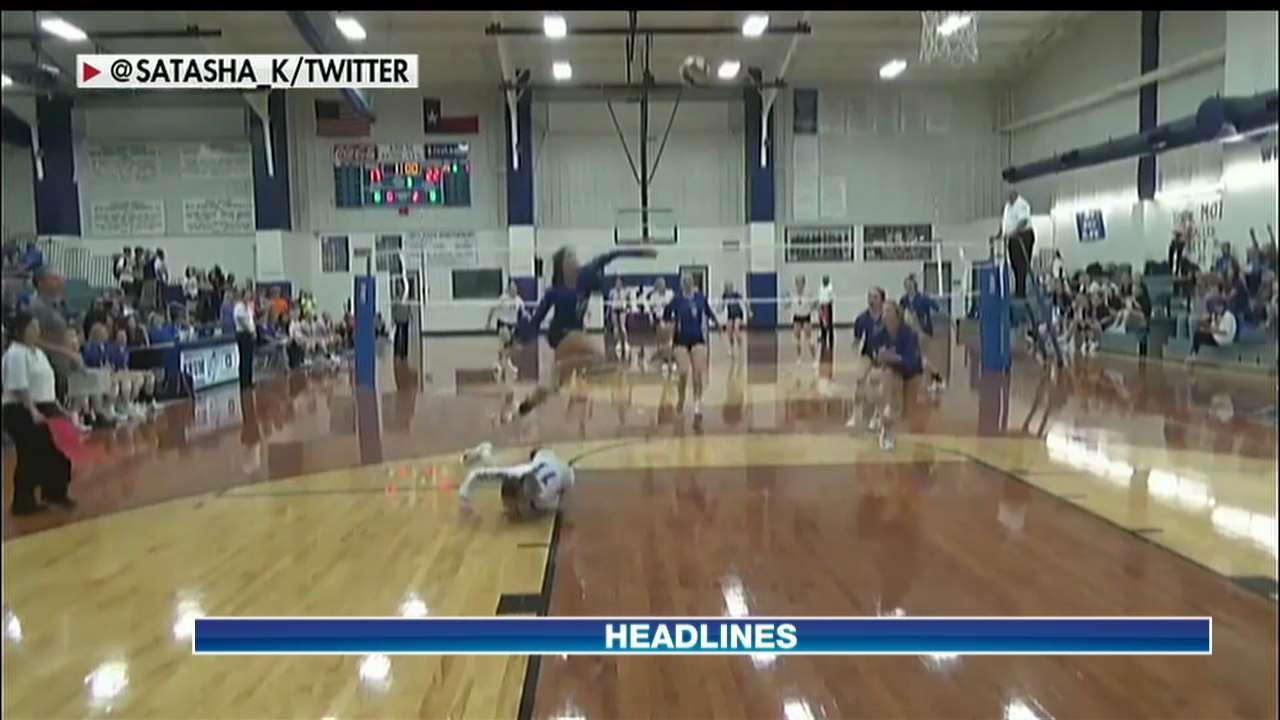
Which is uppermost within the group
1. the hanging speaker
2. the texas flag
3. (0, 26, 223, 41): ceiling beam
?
the hanging speaker

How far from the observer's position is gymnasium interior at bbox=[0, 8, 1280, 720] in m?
1.95

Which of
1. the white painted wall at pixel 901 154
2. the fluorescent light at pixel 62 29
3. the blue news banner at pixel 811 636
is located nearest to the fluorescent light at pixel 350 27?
the fluorescent light at pixel 62 29

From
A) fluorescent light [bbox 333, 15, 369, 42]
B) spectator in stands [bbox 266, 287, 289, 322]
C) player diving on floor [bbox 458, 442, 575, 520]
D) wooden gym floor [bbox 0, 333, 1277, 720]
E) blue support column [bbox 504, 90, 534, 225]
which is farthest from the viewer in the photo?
player diving on floor [bbox 458, 442, 575, 520]

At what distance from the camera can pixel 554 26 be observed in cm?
203

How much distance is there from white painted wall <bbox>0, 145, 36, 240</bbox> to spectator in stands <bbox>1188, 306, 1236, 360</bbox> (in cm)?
246

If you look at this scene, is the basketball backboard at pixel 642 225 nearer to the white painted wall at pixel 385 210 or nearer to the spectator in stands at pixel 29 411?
the white painted wall at pixel 385 210

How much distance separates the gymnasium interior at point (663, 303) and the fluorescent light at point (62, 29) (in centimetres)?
1

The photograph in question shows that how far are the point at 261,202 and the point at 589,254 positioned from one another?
1.32m

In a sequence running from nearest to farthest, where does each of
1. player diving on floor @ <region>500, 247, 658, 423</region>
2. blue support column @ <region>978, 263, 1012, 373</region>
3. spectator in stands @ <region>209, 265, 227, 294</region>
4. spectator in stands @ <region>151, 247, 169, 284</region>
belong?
blue support column @ <region>978, 263, 1012, 373</region>
spectator in stands @ <region>151, 247, 169, 284</region>
spectator in stands @ <region>209, 265, 227, 294</region>
player diving on floor @ <region>500, 247, 658, 423</region>

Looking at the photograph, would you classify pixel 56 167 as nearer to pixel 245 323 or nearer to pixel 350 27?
pixel 350 27

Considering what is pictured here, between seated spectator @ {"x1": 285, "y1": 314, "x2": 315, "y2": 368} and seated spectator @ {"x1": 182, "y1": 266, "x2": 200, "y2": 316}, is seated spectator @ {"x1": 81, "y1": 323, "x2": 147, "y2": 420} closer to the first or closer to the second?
seated spectator @ {"x1": 182, "y1": 266, "x2": 200, "y2": 316}

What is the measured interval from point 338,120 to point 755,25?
3.24 feet

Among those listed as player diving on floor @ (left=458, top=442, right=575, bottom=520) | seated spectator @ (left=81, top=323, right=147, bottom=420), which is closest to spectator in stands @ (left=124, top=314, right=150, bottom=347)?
seated spectator @ (left=81, top=323, right=147, bottom=420)

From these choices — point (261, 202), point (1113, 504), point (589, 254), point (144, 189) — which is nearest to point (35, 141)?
point (144, 189)
